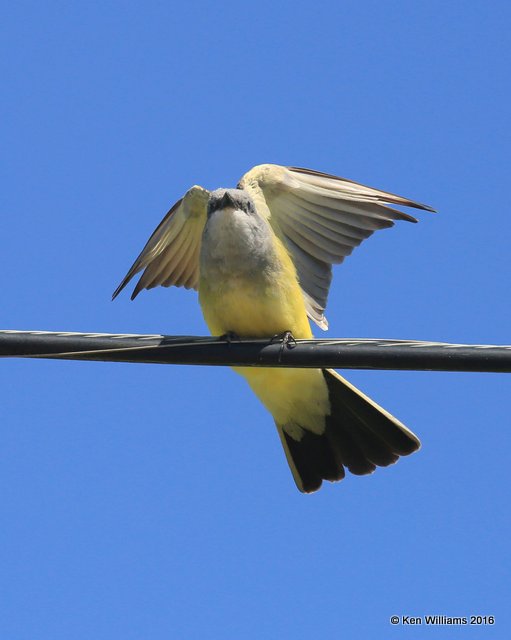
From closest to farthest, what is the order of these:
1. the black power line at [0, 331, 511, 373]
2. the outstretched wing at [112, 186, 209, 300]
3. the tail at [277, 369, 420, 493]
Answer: the black power line at [0, 331, 511, 373] < the tail at [277, 369, 420, 493] < the outstretched wing at [112, 186, 209, 300]

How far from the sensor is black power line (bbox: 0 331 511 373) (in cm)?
498

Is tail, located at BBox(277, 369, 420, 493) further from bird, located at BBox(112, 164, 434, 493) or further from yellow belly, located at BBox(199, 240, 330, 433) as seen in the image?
yellow belly, located at BBox(199, 240, 330, 433)

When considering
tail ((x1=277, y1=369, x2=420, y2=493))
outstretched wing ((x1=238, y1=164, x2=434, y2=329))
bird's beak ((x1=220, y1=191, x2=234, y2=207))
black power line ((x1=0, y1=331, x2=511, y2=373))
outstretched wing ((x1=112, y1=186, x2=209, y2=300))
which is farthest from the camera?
outstretched wing ((x1=112, y1=186, x2=209, y2=300))

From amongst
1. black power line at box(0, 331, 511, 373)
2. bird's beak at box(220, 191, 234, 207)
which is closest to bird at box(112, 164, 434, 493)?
bird's beak at box(220, 191, 234, 207)

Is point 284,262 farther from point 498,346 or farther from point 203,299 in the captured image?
point 498,346

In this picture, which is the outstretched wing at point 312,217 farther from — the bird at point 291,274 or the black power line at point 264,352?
the black power line at point 264,352

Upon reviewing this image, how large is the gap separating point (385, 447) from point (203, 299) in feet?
5.37

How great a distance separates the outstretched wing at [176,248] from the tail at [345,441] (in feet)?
5.05

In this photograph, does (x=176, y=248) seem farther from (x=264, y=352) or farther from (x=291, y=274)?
(x=264, y=352)

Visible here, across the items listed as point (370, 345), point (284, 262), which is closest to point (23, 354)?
point (370, 345)

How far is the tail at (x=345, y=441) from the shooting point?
7.41 m

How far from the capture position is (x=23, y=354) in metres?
5.26

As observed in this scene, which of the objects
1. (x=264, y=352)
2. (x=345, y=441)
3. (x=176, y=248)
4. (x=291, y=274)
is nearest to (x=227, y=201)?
(x=291, y=274)

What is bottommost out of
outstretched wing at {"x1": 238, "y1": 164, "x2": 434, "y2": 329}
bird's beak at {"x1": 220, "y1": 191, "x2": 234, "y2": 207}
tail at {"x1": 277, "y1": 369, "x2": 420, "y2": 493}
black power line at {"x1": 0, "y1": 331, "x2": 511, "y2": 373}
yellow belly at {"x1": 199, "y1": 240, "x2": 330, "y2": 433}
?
black power line at {"x1": 0, "y1": 331, "x2": 511, "y2": 373}
